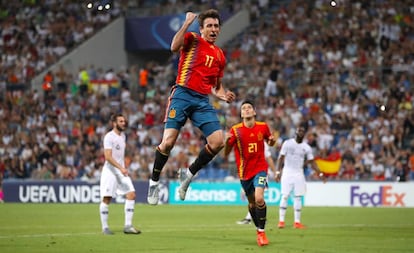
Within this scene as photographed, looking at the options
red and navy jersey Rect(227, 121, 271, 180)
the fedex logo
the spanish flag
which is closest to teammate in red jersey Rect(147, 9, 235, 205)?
red and navy jersey Rect(227, 121, 271, 180)

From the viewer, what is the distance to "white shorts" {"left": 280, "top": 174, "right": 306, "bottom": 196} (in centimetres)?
2343

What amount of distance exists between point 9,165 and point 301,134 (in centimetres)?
2031

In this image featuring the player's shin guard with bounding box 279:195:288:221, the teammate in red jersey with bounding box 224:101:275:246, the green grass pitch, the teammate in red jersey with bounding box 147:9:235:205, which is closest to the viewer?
the teammate in red jersey with bounding box 147:9:235:205

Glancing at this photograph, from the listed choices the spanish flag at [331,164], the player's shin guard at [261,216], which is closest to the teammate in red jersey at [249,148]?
the player's shin guard at [261,216]

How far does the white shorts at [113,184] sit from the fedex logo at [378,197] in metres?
14.8

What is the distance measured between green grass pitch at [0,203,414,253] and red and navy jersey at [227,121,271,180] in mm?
1368

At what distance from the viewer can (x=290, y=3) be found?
145ft

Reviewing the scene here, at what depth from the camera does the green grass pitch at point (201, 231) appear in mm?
16031

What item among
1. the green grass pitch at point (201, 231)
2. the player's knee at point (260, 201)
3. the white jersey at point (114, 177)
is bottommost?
the green grass pitch at point (201, 231)

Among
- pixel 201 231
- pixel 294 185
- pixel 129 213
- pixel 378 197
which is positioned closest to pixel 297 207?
pixel 294 185

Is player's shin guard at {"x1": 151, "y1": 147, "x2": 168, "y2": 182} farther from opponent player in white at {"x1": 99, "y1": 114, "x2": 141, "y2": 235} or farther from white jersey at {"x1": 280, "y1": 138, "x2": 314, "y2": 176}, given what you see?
white jersey at {"x1": 280, "y1": 138, "x2": 314, "y2": 176}

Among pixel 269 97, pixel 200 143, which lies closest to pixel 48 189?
pixel 200 143

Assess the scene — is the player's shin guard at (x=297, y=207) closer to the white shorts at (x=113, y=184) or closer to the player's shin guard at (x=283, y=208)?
the player's shin guard at (x=283, y=208)

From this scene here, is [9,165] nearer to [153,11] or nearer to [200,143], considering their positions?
[200,143]
